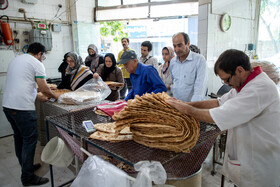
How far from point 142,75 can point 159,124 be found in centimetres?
107

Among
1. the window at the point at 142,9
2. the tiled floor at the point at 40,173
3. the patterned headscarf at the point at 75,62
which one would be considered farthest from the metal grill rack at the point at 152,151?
the window at the point at 142,9

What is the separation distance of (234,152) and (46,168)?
2616 mm

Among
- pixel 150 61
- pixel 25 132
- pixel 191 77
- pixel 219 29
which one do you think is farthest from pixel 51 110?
pixel 219 29

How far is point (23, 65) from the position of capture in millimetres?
2344

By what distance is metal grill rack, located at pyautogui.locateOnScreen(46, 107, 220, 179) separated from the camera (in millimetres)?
1115

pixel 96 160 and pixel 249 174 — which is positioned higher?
pixel 96 160

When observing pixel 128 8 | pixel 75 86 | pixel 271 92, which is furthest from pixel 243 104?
pixel 128 8

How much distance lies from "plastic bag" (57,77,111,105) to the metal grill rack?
780 millimetres

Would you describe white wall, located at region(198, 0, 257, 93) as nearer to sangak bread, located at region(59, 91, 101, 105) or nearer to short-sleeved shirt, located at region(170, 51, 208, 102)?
short-sleeved shirt, located at region(170, 51, 208, 102)

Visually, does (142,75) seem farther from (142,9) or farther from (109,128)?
(142,9)

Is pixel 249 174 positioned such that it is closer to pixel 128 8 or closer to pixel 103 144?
pixel 103 144

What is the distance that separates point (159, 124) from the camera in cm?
120

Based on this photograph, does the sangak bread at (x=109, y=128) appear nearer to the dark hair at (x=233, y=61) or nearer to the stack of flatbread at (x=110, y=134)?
the stack of flatbread at (x=110, y=134)

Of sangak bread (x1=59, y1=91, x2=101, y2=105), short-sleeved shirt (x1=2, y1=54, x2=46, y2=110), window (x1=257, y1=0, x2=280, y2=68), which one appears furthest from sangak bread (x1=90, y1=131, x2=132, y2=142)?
window (x1=257, y1=0, x2=280, y2=68)
